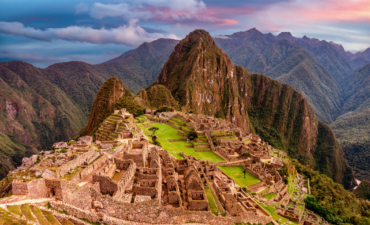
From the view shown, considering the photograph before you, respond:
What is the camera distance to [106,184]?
1711 centimetres

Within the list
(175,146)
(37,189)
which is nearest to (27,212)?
(37,189)

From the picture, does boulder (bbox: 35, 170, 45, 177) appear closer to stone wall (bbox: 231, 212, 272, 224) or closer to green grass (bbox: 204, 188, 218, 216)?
green grass (bbox: 204, 188, 218, 216)

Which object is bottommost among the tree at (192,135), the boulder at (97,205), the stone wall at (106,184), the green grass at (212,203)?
the tree at (192,135)

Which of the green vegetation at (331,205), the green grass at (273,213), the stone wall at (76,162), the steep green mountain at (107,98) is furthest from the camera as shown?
the steep green mountain at (107,98)

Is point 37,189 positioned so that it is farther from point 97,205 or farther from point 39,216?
point 97,205

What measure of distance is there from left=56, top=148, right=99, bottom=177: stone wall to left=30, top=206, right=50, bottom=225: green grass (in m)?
4.32

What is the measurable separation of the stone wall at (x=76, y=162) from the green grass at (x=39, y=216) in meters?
4.32

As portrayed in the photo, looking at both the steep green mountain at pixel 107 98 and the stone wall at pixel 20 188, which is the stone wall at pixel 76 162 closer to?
the stone wall at pixel 20 188

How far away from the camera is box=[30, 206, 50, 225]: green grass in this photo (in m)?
12.0

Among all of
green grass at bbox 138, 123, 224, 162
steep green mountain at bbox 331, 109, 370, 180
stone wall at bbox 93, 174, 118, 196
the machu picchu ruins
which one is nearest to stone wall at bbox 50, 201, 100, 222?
the machu picchu ruins

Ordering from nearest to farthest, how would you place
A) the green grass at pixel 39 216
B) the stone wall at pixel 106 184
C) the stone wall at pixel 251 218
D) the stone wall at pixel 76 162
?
1. the green grass at pixel 39 216
2. the stone wall at pixel 106 184
3. the stone wall at pixel 76 162
4. the stone wall at pixel 251 218

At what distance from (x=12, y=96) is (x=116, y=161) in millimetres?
209920

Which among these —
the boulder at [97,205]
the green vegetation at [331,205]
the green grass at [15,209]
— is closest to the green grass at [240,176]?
the green vegetation at [331,205]

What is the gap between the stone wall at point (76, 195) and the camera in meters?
14.4
